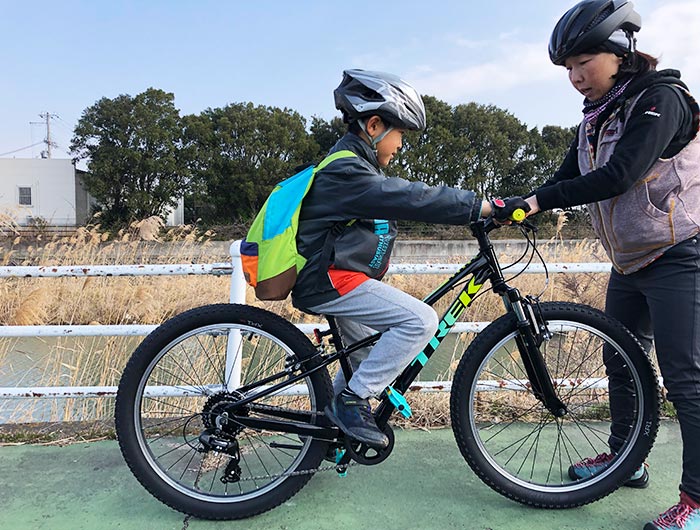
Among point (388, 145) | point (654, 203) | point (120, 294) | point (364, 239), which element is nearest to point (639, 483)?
point (654, 203)

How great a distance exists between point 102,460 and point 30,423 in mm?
808

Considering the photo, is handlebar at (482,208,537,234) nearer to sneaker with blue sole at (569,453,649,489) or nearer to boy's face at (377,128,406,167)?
boy's face at (377,128,406,167)

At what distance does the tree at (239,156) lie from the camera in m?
28.8

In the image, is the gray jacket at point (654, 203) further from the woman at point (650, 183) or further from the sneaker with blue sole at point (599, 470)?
the sneaker with blue sole at point (599, 470)

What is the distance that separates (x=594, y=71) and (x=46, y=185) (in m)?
34.1

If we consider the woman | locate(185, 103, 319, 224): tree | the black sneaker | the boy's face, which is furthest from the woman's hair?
locate(185, 103, 319, 224): tree

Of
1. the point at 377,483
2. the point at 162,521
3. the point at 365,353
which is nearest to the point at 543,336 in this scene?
the point at 365,353

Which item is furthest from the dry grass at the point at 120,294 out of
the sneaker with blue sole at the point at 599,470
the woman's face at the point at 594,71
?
the woman's face at the point at 594,71

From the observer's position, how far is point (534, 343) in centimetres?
224

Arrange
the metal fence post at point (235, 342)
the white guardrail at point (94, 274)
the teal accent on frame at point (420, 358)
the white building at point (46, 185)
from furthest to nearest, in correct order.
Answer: the white building at point (46, 185) < the white guardrail at point (94, 274) < the metal fence post at point (235, 342) < the teal accent on frame at point (420, 358)

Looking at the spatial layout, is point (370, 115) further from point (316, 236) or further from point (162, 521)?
point (162, 521)

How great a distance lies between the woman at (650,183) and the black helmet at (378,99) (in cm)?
60

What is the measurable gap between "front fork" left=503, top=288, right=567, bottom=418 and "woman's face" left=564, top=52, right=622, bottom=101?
2.93ft

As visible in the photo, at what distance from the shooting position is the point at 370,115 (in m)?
2.09
